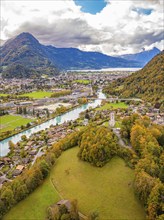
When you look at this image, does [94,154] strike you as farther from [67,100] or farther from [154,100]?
[67,100]

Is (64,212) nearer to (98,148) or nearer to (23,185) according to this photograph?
(23,185)

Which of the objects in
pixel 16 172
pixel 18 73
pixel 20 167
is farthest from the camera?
pixel 18 73

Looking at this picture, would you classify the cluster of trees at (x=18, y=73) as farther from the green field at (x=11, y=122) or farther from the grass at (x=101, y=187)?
the grass at (x=101, y=187)

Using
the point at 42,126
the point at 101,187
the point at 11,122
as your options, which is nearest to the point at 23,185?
the point at 101,187

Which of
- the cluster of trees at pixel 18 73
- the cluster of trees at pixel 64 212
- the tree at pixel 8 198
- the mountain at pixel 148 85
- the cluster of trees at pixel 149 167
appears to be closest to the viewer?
the cluster of trees at pixel 64 212

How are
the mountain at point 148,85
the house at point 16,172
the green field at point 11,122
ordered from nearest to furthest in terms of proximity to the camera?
the house at point 16,172, the green field at point 11,122, the mountain at point 148,85

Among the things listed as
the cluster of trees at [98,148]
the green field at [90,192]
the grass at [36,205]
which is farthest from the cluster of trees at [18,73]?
the grass at [36,205]
